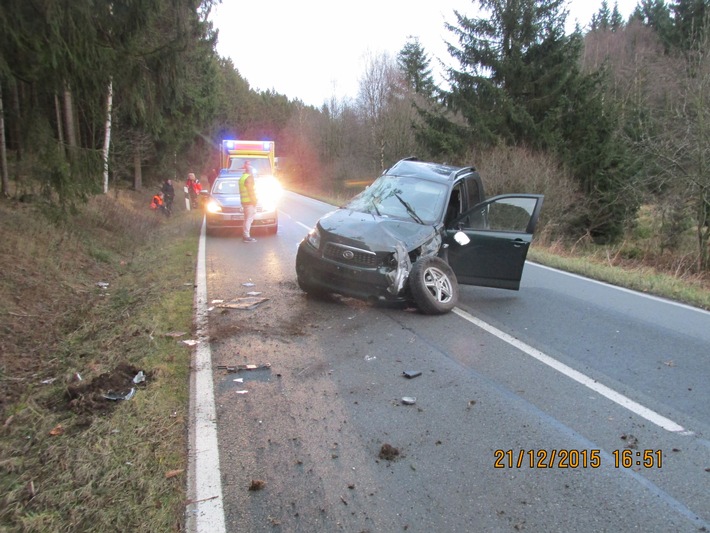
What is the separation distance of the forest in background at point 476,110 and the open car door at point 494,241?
5.50m

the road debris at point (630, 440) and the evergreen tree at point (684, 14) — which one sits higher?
the evergreen tree at point (684, 14)

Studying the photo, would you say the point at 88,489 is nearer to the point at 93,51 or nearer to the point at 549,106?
the point at 93,51

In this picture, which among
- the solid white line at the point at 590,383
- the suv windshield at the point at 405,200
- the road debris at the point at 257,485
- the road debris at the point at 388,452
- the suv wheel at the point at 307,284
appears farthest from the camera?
the suv windshield at the point at 405,200

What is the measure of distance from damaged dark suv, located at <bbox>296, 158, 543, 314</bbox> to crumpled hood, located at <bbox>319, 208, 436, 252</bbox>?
0.04ft

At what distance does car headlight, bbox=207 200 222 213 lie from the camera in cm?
1388

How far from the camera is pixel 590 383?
4562 mm

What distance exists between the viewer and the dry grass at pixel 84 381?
9.08 ft

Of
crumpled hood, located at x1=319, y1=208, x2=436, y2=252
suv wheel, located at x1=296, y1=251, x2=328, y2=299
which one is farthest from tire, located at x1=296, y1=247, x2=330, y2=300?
crumpled hood, located at x1=319, y1=208, x2=436, y2=252

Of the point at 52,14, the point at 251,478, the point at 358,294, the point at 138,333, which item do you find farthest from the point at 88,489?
the point at 52,14

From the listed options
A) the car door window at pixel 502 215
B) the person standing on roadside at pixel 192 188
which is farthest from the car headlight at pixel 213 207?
the car door window at pixel 502 215

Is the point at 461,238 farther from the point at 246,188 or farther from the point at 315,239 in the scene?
the point at 246,188

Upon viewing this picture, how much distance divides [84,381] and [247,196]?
879cm

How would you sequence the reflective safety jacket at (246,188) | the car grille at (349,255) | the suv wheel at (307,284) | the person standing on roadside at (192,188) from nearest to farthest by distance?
the car grille at (349,255) → the suv wheel at (307,284) → the reflective safety jacket at (246,188) → the person standing on roadside at (192,188)

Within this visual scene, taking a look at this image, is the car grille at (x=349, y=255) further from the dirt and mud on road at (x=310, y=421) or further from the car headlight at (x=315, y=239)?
the dirt and mud on road at (x=310, y=421)
